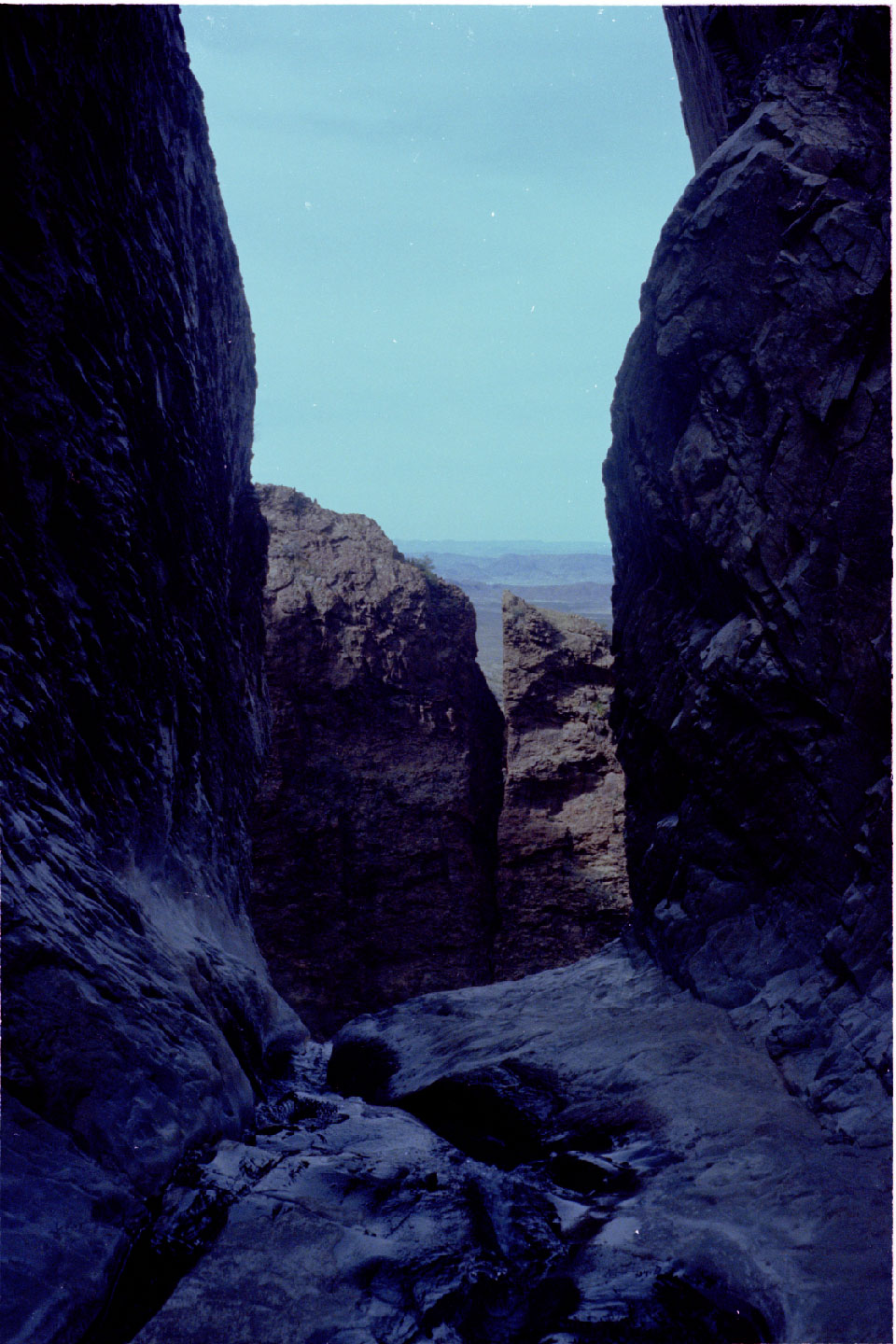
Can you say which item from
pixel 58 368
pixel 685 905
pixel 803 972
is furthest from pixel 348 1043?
pixel 58 368

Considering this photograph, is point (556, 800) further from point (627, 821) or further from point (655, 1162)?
Result: point (655, 1162)

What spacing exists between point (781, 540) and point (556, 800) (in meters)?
14.4

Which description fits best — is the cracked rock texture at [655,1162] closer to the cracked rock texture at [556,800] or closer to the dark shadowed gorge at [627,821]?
the dark shadowed gorge at [627,821]

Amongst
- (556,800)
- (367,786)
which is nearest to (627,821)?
(556,800)

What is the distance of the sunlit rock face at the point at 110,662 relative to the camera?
4098 millimetres

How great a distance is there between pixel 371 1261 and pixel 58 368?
5587mm

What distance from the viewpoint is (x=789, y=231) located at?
6.98 m

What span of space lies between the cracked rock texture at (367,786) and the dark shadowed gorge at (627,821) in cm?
908

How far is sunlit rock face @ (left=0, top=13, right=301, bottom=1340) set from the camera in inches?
161

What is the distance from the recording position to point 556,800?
2094 centimetres

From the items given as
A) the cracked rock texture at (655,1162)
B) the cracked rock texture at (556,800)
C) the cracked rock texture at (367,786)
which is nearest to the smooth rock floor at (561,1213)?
the cracked rock texture at (655,1162)

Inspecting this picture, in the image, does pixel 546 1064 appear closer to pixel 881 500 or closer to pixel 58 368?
pixel 881 500

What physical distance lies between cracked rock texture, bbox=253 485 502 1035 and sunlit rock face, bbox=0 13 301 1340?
33.3 ft

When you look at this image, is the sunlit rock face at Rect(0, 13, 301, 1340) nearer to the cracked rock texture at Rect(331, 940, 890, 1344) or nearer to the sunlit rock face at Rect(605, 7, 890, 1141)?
the cracked rock texture at Rect(331, 940, 890, 1344)
